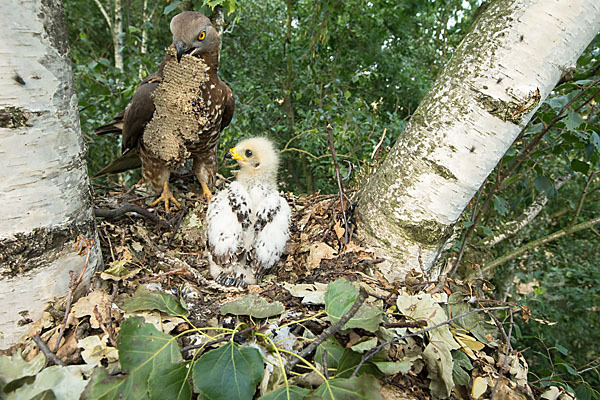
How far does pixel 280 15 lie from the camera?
6.17 m

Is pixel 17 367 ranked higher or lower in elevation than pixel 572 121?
lower

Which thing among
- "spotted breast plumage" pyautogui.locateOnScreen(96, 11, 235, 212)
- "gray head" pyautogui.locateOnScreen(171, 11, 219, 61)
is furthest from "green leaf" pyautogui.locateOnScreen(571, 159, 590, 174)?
"gray head" pyautogui.locateOnScreen(171, 11, 219, 61)

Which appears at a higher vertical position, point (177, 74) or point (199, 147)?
point (177, 74)

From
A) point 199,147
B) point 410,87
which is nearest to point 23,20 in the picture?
point 199,147

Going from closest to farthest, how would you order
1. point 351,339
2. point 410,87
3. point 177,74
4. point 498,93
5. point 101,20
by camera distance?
1. point 351,339
2. point 498,93
3. point 177,74
4. point 410,87
5. point 101,20

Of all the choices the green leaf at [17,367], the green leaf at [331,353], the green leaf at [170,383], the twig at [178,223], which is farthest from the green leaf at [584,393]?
the twig at [178,223]

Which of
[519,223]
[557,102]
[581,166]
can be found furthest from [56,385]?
[519,223]

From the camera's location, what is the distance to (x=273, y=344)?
1064 millimetres

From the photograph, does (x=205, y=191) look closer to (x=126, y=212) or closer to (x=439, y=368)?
(x=126, y=212)

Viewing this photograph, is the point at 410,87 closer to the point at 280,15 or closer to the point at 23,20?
the point at 280,15

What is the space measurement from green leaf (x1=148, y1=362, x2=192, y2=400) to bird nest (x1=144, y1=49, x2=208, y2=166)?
1.89m

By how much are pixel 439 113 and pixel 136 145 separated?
2325 millimetres

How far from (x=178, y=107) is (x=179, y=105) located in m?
0.02

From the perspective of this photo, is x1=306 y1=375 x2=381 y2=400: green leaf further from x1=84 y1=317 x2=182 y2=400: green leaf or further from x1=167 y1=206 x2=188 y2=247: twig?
x1=167 y1=206 x2=188 y2=247: twig
